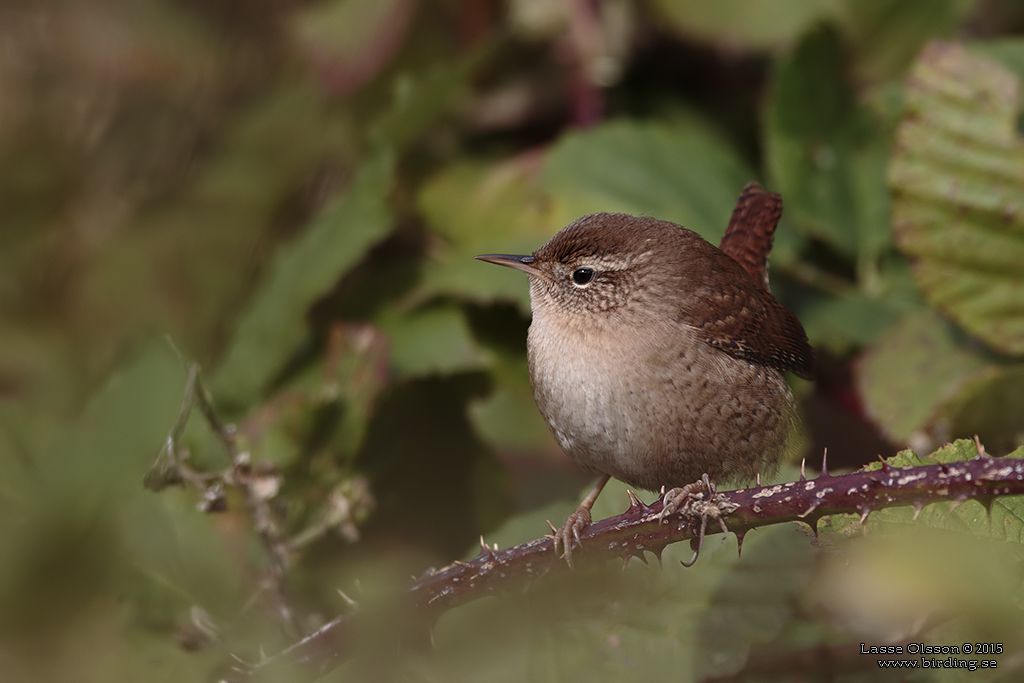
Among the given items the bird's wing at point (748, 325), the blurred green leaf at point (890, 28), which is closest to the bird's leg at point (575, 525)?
the bird's wing at point (748, 325)

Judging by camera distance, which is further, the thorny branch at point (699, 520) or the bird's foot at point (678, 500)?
the bird's foot at point (678, 500)

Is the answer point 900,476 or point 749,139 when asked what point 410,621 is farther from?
point 749,139

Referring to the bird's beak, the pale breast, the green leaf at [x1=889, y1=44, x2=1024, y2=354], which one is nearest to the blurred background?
the green leaf at [x1=889, y1=44, x2=1024, y2=354]

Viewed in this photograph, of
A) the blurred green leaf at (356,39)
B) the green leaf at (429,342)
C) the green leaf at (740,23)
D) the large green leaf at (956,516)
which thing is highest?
the blurred green leaf at (356,39)

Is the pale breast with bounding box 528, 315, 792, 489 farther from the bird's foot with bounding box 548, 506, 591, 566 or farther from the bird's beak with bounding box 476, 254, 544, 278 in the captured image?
the bird's beak with bounding box 476, 254, 544, 278

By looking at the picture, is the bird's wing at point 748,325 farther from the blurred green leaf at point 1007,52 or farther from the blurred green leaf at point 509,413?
the blurred green leaf at point 1007,52

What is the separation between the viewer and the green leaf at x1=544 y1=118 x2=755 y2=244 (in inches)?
128

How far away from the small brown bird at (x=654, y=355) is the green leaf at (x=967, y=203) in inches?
21.3

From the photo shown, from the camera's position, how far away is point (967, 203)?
275 centimetres

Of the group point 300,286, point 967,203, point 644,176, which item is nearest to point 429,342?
point 300,286

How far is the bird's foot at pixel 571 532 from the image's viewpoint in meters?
1.79

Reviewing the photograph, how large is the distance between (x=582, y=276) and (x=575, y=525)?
1.73ft

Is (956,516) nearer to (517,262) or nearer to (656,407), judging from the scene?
(656,407)

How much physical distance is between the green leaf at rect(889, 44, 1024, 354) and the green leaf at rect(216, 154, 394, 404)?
4.23 ft
